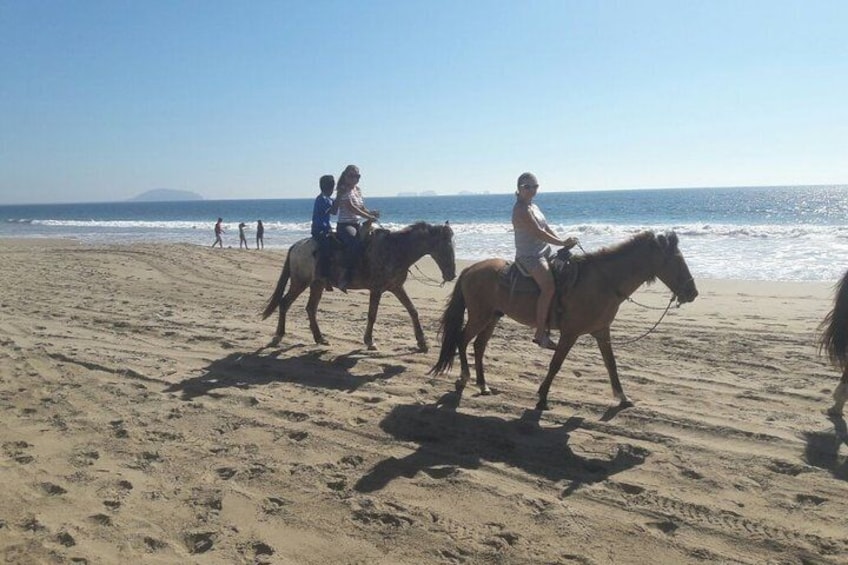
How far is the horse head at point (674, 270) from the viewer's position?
5957 millimetres

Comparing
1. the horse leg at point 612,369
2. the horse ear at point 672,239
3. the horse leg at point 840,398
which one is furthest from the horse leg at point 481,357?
the horse leg at point 840,398

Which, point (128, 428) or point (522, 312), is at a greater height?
point (522, 312)

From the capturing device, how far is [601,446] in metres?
5.12

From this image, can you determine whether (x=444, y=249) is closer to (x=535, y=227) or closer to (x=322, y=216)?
(x=322, y=216)

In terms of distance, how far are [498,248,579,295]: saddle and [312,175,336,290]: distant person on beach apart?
10.6 ft

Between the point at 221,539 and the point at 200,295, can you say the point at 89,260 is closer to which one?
the point at 200,295

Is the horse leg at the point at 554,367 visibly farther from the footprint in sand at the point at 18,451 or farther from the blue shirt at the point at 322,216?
the footprint in sand at the point at 18,451

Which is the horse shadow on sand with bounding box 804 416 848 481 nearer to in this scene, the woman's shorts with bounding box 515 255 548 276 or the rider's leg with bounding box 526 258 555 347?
the rider's leg with bounding box 526 258 555 347

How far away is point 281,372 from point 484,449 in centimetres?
324

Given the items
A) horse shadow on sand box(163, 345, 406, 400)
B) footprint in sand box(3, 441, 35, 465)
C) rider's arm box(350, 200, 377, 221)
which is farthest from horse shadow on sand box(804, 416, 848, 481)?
footprint in sand box(3, 441, 35, 465)

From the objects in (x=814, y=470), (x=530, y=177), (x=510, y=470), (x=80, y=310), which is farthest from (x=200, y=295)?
(x=814, y=470)

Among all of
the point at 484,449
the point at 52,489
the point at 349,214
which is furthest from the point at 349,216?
the point at 52,489

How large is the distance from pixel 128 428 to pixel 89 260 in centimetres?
1859

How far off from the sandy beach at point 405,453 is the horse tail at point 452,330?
11.5 inches
